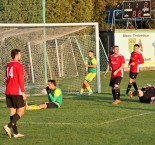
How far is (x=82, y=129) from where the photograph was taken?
42.2ft

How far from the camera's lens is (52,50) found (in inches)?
922

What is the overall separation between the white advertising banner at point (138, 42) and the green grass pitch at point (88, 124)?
1903 centimetres

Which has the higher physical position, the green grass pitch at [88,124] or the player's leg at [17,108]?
the player's leg at [17,108]

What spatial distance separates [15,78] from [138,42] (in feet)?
89.4

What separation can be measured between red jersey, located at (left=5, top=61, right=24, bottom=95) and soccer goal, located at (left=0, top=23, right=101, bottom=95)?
8.07m

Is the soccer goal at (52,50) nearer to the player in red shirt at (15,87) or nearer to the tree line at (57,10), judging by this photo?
the tree line at (57,10)

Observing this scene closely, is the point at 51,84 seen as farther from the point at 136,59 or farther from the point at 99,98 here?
the point at 136,59

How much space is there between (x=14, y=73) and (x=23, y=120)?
2.75 m

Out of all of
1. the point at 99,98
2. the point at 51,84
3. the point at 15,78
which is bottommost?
the point at 99,98

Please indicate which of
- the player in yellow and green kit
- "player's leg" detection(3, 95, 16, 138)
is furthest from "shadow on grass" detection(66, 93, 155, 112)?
"player's leg" detection(3, 95, 16, 138)

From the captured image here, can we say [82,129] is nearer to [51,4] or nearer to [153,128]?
[153,128]

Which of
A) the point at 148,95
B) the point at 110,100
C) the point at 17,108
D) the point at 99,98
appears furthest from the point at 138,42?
the point at 17,108

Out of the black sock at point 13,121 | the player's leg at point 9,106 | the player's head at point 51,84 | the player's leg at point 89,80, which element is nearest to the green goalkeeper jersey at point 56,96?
the player's head at point 51,84

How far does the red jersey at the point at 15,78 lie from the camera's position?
472 inches
